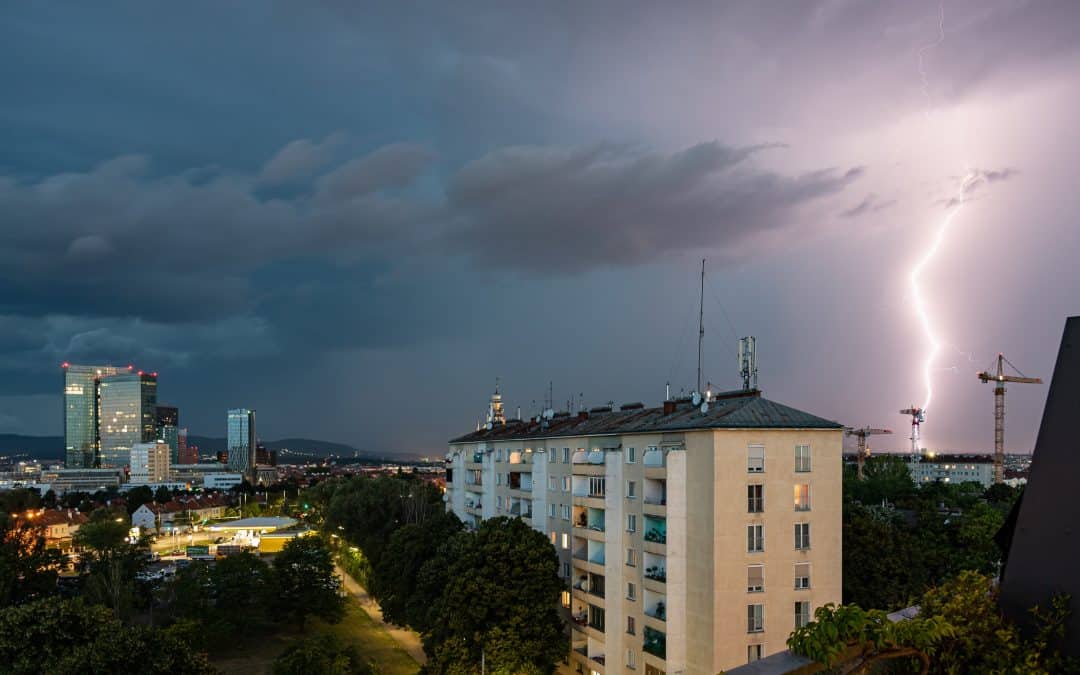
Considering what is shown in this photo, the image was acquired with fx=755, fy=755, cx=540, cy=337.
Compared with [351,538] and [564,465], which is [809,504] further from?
[351,538]

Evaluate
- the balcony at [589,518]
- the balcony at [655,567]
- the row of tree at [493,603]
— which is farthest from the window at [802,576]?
the row of tree at [493,603]

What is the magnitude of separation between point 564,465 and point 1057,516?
36.5m

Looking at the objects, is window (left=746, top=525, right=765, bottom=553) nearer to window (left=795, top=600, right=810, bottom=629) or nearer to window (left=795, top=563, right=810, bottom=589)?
window (left=795, top=563, right=810, bottom=589)

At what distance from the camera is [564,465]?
43.1 m

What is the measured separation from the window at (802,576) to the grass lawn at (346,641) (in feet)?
→ 74.2

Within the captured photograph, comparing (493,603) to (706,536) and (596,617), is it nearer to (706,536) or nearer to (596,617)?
(596,617)

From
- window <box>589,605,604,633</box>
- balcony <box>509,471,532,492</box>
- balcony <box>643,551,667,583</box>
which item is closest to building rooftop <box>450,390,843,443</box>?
balcony <box>509,471,532,492</box>

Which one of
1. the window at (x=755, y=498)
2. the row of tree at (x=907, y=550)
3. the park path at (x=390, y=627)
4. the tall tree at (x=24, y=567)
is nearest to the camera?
the window at (x=755, y=498)

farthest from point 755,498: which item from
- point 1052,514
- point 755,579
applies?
point 1052,514

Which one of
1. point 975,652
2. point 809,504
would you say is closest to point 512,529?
point 809,504

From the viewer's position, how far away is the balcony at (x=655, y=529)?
108 ft

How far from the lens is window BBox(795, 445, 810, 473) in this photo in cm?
3186

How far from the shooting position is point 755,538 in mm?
30500

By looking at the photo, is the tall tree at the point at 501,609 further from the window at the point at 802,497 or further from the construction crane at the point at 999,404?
the construction crane at the point at 999,404
